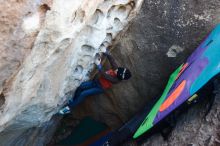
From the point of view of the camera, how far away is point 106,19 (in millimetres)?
2424

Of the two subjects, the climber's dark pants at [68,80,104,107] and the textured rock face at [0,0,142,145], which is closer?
the textured rock face at [0,0,142,145]

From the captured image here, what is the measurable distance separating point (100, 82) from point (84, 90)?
0.41 ft

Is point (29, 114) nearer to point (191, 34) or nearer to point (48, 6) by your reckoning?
point (48, 6)

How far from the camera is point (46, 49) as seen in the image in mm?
2049

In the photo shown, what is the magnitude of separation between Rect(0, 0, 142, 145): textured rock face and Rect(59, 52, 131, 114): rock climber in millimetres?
75

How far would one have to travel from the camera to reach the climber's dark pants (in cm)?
273

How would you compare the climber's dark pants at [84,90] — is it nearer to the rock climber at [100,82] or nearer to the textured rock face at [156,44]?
the rock climber at [100,82]

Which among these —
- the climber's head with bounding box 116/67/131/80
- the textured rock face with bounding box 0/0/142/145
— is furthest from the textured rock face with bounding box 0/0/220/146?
the climber's head with bounding box 116/67/131/80

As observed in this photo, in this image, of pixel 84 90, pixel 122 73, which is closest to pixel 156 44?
pixel 122 73

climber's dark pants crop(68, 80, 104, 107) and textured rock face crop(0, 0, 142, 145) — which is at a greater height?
textured rock face crop(0, 0, 142, 145)

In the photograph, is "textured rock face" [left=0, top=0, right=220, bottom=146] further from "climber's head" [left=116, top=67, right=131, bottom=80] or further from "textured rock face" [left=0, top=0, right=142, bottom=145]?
"climber's head" [left=116, top=67, right=131, bottom=80]

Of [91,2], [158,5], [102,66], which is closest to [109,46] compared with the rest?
[102,66]

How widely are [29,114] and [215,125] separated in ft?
3.60

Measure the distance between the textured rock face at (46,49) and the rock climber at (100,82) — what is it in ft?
0.24
